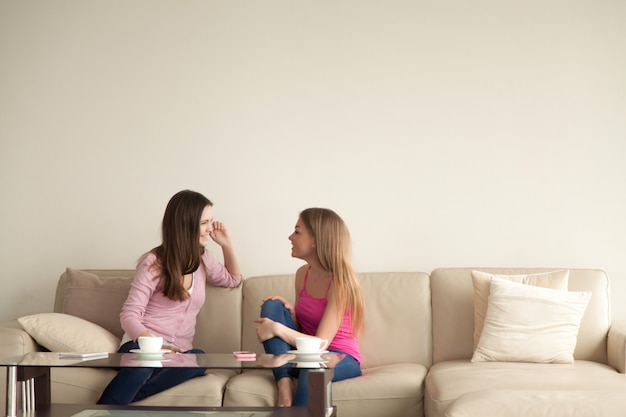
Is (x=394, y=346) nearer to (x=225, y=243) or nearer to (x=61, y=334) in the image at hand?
(x=225, y=243)

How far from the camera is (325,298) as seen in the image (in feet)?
11.3

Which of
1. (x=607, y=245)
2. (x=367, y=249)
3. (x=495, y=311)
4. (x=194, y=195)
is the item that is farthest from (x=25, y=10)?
(x=607, y=245)

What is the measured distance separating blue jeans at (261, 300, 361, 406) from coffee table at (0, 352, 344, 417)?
424 millimetres

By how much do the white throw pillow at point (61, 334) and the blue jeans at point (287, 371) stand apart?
0.69 metres

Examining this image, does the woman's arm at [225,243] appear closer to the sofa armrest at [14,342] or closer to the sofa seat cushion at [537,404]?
the sofa armrest at [14,342]

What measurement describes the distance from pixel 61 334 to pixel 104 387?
287 millimetres

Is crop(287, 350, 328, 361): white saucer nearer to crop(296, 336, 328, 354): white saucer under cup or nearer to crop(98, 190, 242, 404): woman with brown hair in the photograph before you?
crop(296, 336, 328, 354): white saucer under cup

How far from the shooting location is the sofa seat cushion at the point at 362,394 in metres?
3.11

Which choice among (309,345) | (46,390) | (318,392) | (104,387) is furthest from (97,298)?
(318,392)

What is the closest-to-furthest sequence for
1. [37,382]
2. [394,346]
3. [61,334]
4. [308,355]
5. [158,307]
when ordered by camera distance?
[308,355]
[37,382]
[61,334]
[158,307]
[394,346]

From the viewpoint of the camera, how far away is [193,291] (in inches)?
141

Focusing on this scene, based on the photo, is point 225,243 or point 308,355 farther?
point 225,243

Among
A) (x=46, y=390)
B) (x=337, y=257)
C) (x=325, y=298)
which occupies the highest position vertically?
(x=337, y=257)

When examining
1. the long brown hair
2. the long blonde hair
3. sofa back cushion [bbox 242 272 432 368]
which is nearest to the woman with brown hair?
the long brown hair
